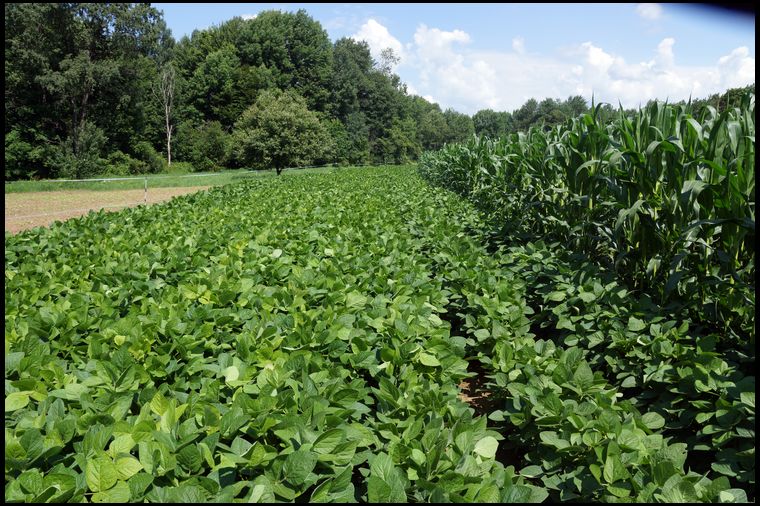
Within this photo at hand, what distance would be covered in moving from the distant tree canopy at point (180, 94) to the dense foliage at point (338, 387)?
151 inches

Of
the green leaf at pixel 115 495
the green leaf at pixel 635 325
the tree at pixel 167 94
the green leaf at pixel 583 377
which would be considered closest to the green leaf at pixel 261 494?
the green leaf at pixel 115 495

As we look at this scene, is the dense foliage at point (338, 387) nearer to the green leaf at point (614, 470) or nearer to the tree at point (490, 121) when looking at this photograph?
the green leaf at point (614, 470)

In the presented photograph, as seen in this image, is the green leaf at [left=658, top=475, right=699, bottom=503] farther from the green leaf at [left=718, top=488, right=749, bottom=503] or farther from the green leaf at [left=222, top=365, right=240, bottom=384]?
the green leaf at [left=222, top=365, right=240, bottom=384]

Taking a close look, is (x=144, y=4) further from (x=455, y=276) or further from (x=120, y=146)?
(x=455, y=276)

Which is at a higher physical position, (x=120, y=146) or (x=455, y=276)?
(x=120, y=146)

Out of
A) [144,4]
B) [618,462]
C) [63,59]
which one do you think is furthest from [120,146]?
[618,462]

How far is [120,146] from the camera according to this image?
46000mm

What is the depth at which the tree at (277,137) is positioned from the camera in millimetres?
34156

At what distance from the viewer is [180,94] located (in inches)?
2303

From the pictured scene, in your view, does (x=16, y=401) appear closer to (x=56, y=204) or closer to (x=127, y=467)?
(x=127, y=467)

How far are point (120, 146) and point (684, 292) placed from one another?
166 ft

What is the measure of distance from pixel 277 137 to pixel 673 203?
3241cm

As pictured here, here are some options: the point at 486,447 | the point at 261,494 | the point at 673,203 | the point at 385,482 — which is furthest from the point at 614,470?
the point at 673,203

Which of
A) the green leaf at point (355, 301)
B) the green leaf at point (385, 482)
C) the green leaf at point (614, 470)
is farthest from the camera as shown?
the green leaf at point (355, 301)
